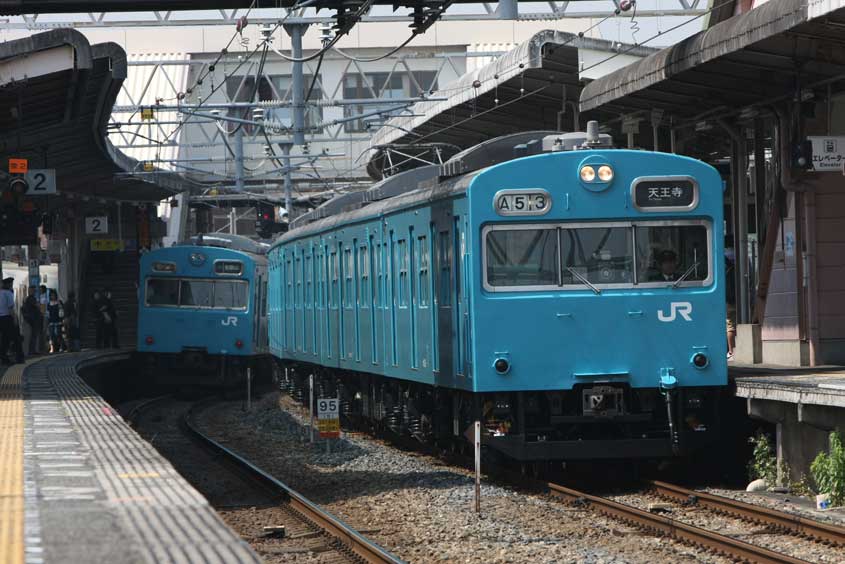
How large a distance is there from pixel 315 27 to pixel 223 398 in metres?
22.2

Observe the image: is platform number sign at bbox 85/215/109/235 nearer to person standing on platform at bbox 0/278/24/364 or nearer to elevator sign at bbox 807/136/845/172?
person standing on platform at bbox 0/278/24/364

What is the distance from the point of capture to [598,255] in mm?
13297

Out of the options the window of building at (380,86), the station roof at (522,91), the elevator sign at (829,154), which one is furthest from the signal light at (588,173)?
the window of building at (380,86)

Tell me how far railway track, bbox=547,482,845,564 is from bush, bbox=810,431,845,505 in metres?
0.82

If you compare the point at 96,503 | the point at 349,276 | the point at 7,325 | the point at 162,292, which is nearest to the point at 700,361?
the point at 96,503

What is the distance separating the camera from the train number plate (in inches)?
516

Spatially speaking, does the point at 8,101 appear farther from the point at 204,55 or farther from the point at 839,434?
the point at 204,55

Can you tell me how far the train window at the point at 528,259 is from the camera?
43.2 ft

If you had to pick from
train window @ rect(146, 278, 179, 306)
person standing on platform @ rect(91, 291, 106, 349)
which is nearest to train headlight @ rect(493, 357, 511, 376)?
train window @ rect(146, 278, 179, 306)

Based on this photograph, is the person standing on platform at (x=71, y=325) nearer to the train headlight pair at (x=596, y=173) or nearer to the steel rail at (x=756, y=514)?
the train headlight pair at (x=596, y=173)

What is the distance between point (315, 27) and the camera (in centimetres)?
5103

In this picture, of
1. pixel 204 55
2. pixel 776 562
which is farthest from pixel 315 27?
pixel 776 562

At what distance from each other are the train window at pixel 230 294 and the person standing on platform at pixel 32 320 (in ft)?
12.6

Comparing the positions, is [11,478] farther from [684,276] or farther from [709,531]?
[684,276]
